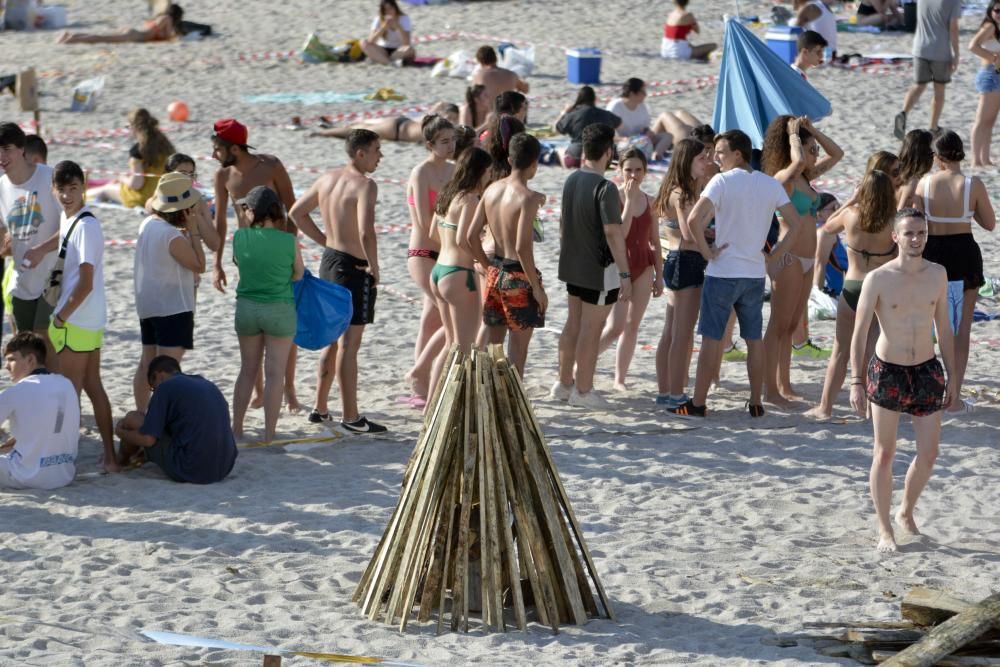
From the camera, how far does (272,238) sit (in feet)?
25.6

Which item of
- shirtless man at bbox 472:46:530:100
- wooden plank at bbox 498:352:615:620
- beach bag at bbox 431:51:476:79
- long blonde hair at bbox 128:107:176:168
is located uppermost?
beach bag at bbox 431:51:476:79

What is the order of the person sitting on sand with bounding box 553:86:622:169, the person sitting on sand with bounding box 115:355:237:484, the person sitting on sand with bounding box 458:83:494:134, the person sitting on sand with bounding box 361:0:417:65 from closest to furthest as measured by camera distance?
1. the person sitting on sand with bounding box 115:355:237:484
2. the person sitting on sand with bounding box 553:86:622:169
3. the person sitting on sand with bounding box 458:83:494:134
4. the person sitting on sand with bounding box 361:0:417:65

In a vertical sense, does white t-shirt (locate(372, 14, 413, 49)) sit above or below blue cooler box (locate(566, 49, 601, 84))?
above

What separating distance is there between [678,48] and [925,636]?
53.8 feet

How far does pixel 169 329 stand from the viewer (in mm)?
7879

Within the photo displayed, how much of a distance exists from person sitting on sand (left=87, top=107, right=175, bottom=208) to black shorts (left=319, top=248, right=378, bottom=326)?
4.61m

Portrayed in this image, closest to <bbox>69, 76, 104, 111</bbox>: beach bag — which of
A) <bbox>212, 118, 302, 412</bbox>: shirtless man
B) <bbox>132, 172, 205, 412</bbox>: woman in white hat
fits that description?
<bbox>212, 118, 302, 412</bbox>: shirtless man

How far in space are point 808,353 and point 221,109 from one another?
10324 mm

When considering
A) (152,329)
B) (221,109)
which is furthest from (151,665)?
(221,109)

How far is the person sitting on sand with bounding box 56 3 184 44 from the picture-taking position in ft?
73.8

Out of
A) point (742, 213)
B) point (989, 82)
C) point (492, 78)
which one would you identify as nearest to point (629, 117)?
point (492, 78)

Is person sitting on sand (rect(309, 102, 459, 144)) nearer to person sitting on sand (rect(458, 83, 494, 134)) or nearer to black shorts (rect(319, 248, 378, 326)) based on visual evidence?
person sitting on sand (rect(458, 83, 494, 134))

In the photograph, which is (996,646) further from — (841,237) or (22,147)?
(841,237)

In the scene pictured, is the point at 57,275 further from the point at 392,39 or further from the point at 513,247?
the point at 392,39
